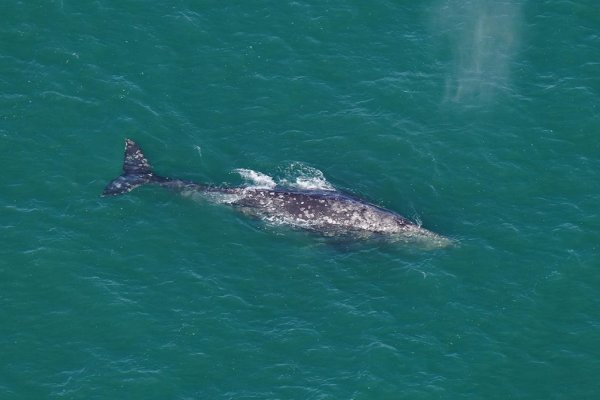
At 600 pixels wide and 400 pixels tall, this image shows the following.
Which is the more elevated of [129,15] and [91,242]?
[129,15]

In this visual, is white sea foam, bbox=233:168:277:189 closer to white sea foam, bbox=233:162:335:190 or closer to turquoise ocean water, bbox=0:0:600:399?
white sea foam, bbox=233:162:335:190

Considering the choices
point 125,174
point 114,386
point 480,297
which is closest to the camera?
point 114,386

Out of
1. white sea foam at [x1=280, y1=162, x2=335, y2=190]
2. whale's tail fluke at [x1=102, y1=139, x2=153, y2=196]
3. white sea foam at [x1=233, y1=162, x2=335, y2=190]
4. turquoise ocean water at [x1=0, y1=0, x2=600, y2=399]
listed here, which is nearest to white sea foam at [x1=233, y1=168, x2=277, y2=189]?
white sea foam at [x1=233, y1=162, x2=335, y2=190]

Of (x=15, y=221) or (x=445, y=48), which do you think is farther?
(x=445, y=48)

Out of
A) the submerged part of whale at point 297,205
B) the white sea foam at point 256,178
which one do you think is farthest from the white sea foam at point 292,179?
the submerged part of whale at point 297,205

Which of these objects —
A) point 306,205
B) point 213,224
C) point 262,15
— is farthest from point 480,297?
→ point 262,15

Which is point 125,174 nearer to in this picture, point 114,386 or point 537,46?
point 114,386

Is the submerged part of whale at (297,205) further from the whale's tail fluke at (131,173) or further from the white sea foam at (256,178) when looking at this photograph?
the white sea foam at (256,178)

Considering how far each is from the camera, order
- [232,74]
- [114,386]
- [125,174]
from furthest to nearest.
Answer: [232,74] → [125,174] → [114,386]
